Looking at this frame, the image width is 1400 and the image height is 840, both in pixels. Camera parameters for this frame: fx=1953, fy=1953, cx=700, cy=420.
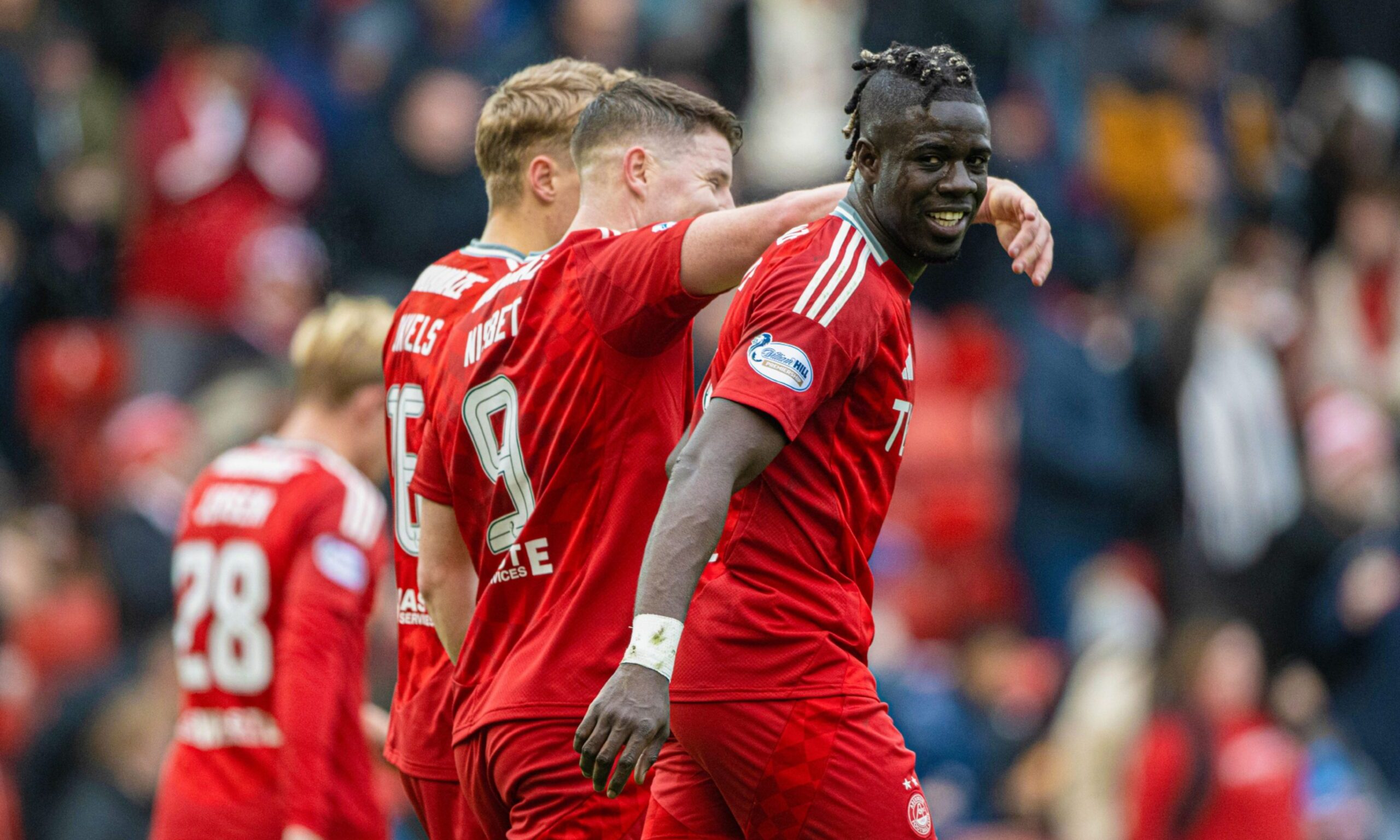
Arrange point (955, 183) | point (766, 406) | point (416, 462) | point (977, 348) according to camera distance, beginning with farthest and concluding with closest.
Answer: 1. point (977, 348)
2. point (416, 462)
3. point (955, 183)
4. point (766, 406)

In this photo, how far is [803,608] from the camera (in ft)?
14.6

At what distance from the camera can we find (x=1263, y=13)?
A: 54.8ft

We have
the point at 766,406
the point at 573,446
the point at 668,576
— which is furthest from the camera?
the point at 573,446

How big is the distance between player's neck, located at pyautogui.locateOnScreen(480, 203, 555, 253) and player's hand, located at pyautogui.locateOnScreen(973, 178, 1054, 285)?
1.44 metres

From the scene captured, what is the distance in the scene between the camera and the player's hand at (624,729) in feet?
13.0

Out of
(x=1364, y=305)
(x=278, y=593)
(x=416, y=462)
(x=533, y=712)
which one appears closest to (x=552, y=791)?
(x=533, y=712)

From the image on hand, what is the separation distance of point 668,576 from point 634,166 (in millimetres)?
1505

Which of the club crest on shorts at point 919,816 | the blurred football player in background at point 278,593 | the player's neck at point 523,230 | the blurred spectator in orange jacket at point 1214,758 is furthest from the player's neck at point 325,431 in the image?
the blurred spectator in orange jacket at point 1214,758

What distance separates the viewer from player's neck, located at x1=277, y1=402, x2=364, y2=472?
7031 mm

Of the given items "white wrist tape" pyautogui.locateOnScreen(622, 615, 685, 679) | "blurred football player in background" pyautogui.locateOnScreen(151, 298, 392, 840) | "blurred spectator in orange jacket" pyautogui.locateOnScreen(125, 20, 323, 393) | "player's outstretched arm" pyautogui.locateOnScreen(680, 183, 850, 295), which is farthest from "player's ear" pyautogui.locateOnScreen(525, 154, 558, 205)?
"blurred spectator in orange jacket" pyautogui.locateOnScreen(125, 20, 323, 393)

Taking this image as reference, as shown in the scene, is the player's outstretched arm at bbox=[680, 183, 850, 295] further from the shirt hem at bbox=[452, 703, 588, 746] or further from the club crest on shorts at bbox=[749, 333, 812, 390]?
the shirt hem at bbox=[452, 703, 588, 746]

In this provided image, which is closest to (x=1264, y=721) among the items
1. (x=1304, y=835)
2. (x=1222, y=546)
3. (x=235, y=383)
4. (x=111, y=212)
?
(x=1304, y=835)

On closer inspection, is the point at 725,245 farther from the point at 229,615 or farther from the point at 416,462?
the point at 229,615

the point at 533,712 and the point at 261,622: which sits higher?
the point at 533,712
